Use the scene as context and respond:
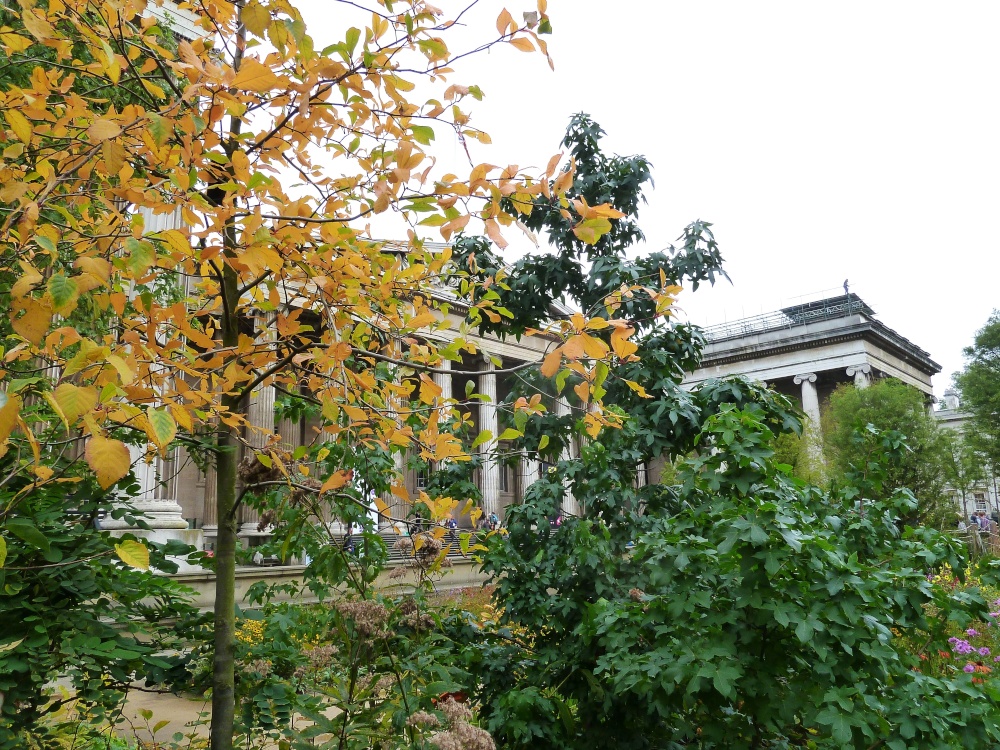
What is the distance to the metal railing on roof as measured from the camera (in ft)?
130

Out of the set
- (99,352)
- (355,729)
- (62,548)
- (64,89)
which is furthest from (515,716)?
(64,89)

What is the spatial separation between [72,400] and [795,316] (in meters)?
44.4

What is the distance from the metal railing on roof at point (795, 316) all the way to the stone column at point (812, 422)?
10.9 ft

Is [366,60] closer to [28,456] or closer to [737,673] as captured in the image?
[28,456]

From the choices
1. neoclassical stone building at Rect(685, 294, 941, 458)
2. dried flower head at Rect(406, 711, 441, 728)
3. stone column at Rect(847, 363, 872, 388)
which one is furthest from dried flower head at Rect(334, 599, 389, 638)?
stone column at Rect(847, 363, 872, 388)

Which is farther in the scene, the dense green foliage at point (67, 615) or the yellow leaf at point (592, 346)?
the dense green foliage at point (67, 615)

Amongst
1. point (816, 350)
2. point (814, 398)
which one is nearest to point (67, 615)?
point (814, 398)

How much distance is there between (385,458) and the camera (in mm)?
5414

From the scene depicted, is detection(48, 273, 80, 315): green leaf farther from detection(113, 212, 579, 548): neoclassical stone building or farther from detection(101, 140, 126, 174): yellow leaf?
detection(113, 212, 579, 548): neoclassical stone building

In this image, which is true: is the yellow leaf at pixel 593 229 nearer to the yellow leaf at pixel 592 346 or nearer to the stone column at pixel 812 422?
the yellow leaf at pixel 592 346

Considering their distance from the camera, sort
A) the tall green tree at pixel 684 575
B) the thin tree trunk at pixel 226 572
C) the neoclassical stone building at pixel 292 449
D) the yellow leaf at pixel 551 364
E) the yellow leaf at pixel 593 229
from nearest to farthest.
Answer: the yellow leaf at pixel 551 364 < the yellow leaf at pixel 593 229 < the thin tree trunk at pixel 226 572 < the tall green tree at pixel 684 575 < the neoclassical stone building at pixel 292 449

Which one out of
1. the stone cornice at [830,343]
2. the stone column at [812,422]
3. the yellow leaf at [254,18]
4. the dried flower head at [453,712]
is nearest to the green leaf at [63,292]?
the yellow leaf at [254,18]

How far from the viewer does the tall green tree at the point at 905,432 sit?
83.4 feet

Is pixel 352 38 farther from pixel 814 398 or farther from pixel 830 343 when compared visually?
pixel 830 343
